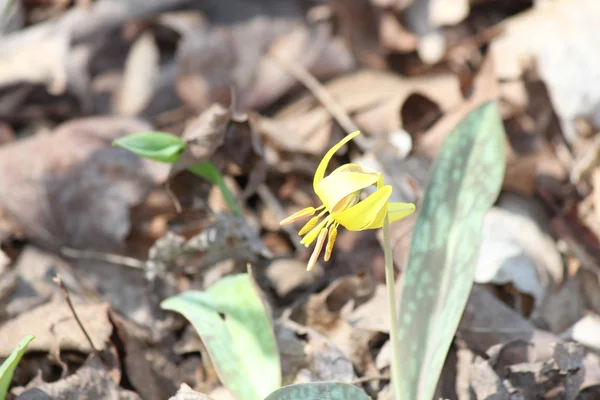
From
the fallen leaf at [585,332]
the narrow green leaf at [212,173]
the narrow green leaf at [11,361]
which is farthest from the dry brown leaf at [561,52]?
the narrow green leaf at [11,361]

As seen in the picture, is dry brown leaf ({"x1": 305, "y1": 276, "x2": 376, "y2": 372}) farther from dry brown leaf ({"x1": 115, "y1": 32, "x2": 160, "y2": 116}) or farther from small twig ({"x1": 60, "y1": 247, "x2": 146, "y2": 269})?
dry brown leaf ({"x1": 115, "y1": 32, "x2": 160, "y2": 116})

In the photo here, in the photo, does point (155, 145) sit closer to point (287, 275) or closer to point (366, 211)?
point (287, 275)

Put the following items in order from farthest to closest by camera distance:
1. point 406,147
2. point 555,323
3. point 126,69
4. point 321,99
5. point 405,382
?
point 126,69, point 321,99, point 406,147, point 555,323, point 405,382

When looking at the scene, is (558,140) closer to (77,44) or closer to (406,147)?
(406,147)

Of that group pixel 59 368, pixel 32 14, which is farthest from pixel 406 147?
pixel 32 14

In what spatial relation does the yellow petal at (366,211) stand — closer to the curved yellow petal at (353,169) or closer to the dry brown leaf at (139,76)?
the curved yellow petal at (353,169)
